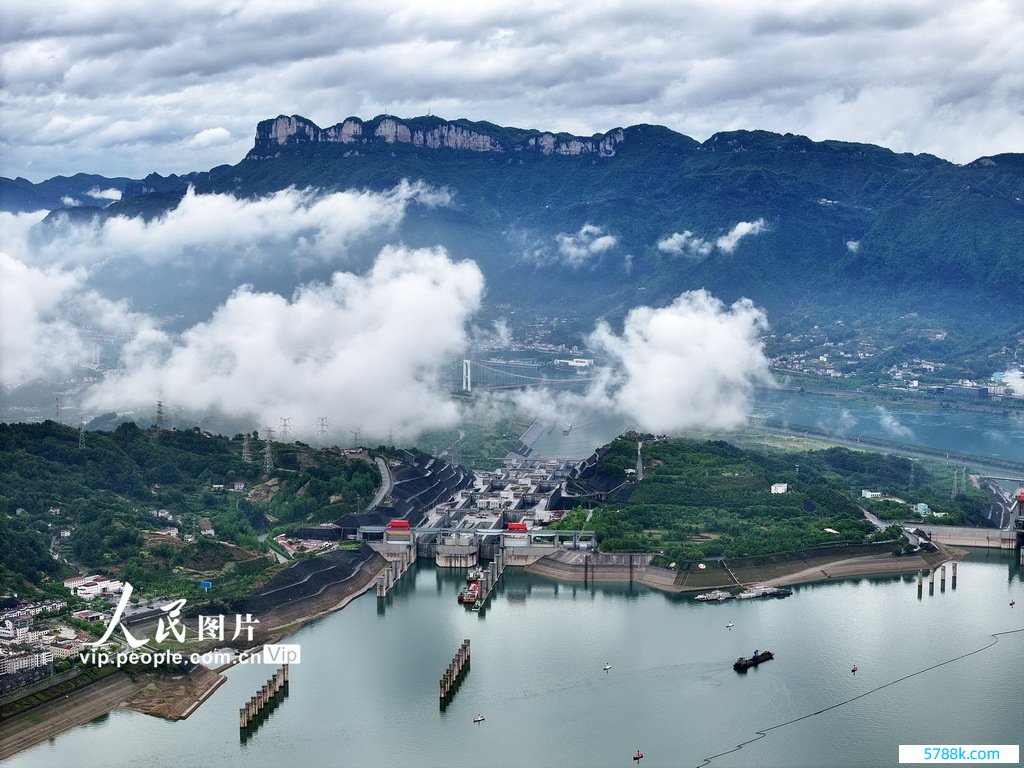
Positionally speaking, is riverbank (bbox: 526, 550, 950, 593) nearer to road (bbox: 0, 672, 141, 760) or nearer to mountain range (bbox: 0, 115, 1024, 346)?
road (bbox: 0, 672, 141, 760)

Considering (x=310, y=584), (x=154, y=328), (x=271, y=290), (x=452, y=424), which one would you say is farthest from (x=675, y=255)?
(x=310, y=584)

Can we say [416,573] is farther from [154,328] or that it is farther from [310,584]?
[154,328]

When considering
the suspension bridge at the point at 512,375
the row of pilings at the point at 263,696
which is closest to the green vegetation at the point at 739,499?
the row of pilings at the point at 263,696

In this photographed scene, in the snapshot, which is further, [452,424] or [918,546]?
[452,424]

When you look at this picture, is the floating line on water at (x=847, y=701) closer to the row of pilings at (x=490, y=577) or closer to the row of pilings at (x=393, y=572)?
the row of pilings at (x=490, y=577)

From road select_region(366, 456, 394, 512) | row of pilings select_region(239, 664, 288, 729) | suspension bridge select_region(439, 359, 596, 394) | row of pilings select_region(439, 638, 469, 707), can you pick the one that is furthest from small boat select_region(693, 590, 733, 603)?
suspension bridge select_region(439, 359, 596, 394)

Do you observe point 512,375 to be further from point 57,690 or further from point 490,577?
point 57,690

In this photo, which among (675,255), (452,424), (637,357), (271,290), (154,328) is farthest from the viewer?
(675,255)
